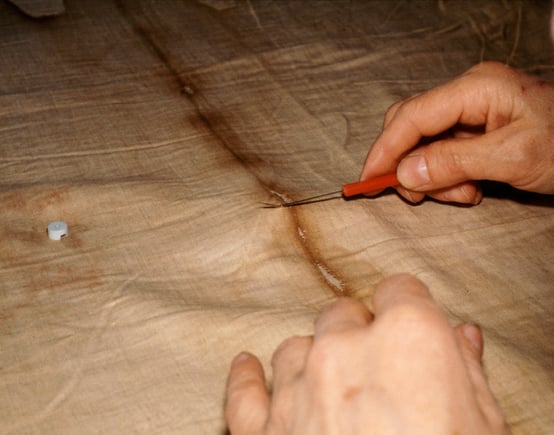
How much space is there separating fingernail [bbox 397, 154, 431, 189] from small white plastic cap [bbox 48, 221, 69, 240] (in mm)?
461

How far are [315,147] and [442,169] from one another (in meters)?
0.23

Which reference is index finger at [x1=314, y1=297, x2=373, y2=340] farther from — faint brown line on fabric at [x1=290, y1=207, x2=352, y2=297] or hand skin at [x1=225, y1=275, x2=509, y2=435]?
faint brown line on fabric at [x1=290, y1=207, x2=352, y2=297]

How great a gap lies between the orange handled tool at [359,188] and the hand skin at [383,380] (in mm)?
374

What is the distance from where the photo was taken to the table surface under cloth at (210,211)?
87cm

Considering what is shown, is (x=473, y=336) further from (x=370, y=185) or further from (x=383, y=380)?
(x=370, y=185)

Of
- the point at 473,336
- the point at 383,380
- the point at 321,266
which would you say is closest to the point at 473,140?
the point at 321,266

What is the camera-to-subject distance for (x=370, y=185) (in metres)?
1.10

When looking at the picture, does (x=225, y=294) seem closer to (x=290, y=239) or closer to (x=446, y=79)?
(x=290, y=239)

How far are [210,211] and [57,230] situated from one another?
21cm

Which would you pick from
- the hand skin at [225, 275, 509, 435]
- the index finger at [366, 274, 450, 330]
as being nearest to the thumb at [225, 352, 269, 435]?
the hand skin at [225, 275, 509, 435]

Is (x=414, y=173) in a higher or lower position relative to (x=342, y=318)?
lower

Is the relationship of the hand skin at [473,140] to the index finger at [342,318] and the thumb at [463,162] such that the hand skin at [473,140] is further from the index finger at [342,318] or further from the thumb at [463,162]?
the index finger at [342,318]

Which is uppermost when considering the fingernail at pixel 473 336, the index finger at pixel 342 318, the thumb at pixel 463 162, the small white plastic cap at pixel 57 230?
the index finger at pixel 342 318

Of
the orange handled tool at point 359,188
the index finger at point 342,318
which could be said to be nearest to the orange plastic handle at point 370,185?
the orange handled tool at point 359,188
